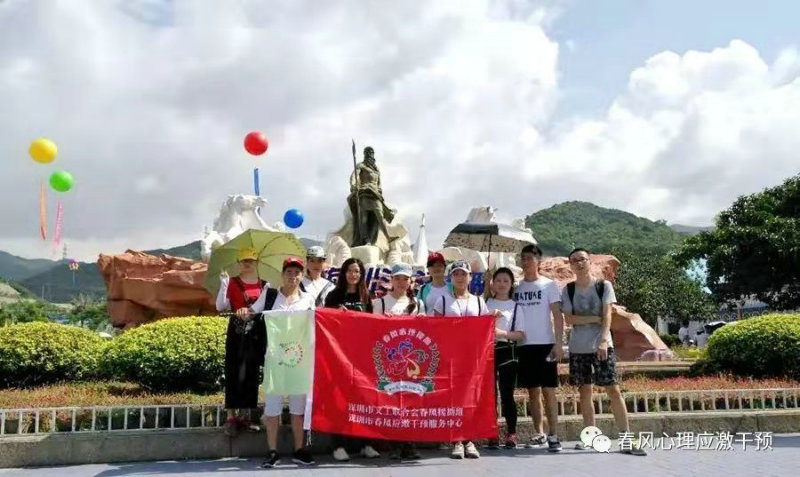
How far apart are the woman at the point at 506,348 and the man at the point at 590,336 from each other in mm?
471

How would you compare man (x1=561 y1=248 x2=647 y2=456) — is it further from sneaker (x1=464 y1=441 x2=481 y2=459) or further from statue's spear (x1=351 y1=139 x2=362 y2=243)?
statue's spear (x1=351 y1=139 x2=362 y2=243)

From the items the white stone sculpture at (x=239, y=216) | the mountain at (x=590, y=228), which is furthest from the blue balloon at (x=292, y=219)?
the mountain at (x=590, y=228)

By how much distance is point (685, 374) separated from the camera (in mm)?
9016

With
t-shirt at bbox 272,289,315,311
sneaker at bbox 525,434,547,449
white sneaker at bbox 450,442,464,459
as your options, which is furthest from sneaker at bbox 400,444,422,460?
t-shirt at bbox 272,289,315,311

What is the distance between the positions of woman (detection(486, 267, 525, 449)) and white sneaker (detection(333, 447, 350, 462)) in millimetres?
1266

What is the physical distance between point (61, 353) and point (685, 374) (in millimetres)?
7970

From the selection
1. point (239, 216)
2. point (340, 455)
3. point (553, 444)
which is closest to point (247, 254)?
point (340, 455)

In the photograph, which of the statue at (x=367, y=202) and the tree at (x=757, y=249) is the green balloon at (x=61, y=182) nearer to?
the statue at (x=367, y=202)

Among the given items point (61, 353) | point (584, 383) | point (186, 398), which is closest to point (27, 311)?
point (61, 353)

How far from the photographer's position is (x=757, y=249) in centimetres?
1800

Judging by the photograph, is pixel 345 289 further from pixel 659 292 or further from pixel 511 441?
pixel 659 292

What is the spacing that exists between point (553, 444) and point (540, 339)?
2.85ft

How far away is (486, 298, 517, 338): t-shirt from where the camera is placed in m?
5.56

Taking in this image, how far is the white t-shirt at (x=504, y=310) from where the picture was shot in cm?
556
